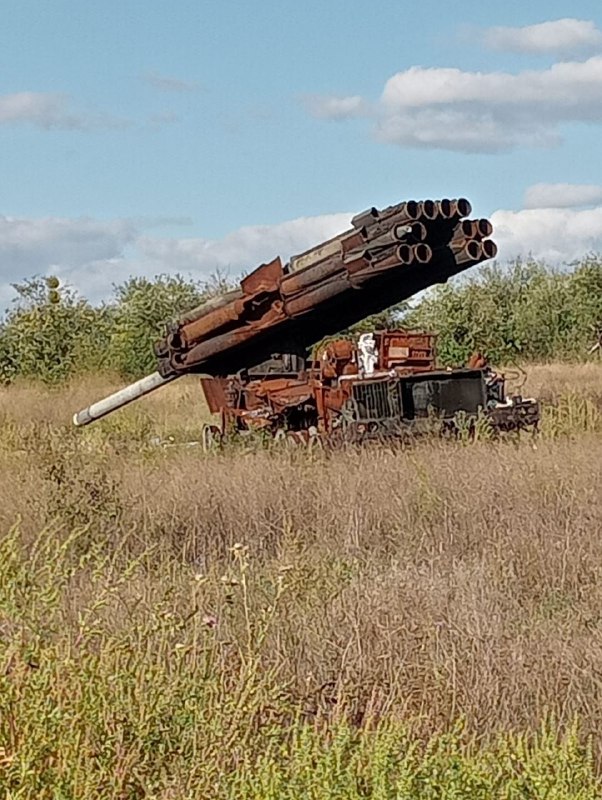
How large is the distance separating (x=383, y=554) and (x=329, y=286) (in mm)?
6523

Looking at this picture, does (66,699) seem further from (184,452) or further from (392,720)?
(184,452)

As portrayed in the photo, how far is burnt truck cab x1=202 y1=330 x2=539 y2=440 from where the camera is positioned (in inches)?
526

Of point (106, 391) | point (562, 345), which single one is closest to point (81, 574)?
point (106, 391)

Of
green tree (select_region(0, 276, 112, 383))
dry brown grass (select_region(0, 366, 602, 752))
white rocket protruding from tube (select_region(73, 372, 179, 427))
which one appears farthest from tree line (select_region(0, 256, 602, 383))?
dry brown grass (select_region(0, 366, 602, 752))

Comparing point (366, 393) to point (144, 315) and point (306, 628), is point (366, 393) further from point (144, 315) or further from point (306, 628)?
point (144, 315)

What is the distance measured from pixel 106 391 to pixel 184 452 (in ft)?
39.9

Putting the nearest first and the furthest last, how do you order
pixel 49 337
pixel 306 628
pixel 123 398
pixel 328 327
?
1. pixel 306 628
2. pixel 328 327
3. pixel 123 398
4. pixel 49 337

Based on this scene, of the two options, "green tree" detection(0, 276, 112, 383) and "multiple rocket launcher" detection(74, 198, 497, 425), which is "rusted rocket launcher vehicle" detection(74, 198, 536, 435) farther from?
"green tree" detection(0, 276, 112, 383)

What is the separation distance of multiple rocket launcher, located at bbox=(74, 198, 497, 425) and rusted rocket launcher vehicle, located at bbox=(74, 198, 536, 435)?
0.04ft

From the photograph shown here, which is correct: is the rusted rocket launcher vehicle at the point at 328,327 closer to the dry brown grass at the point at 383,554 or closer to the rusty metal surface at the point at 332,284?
the rusty metal surface at the point at 332,284

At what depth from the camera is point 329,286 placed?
1391 centimetres

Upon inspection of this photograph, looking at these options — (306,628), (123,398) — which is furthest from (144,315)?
(306,628)

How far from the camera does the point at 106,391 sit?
25375 mm

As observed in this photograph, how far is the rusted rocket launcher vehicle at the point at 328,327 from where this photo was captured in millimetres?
13211
